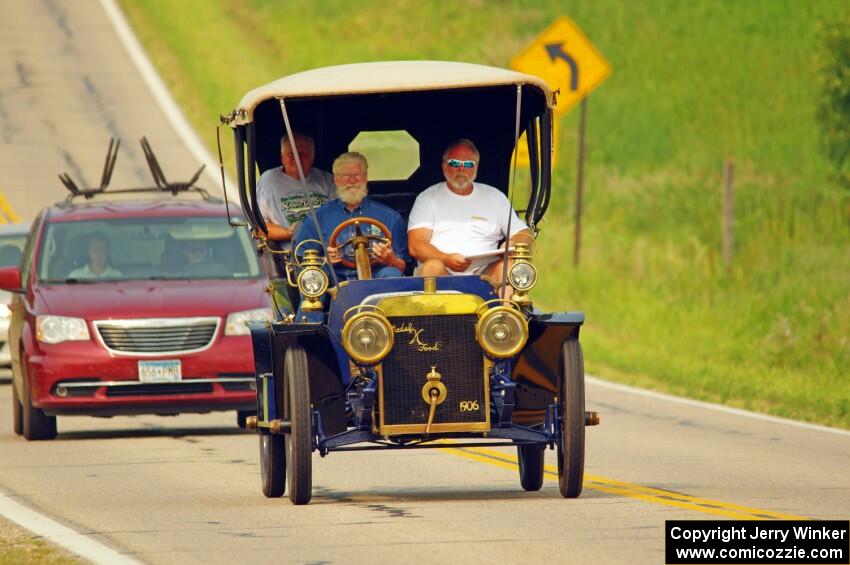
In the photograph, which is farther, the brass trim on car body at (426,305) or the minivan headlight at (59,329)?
the minivan headlight at (59,329)

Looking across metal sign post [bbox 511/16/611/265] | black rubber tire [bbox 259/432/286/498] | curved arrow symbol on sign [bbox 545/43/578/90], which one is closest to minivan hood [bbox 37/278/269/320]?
black rubber tire [bbox 259/432/286/498]

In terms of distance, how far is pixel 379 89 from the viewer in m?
12.0

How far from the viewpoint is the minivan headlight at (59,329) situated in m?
16.0

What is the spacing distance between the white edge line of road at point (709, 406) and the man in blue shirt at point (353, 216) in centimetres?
552

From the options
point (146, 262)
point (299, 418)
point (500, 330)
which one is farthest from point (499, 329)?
point (146, 262)

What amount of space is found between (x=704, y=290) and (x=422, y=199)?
551 inches

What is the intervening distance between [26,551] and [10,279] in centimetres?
686

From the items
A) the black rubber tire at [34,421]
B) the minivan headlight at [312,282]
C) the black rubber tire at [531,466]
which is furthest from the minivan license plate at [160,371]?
the minivan headlight at [312,282]

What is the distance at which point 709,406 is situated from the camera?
18.6 m

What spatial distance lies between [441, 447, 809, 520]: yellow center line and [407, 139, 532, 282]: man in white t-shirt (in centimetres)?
147

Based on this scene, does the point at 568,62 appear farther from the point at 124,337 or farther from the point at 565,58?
the point at 124,337

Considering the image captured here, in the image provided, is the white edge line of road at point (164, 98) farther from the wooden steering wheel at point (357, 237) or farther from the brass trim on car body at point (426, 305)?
the brass trim on car body at point (426, 305)

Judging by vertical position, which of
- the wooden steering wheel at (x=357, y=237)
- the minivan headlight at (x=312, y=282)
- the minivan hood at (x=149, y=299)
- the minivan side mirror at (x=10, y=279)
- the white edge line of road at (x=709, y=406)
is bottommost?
the white edge line of road at (x=709, y=406)

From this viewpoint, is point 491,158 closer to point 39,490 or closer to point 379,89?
point 379,89
